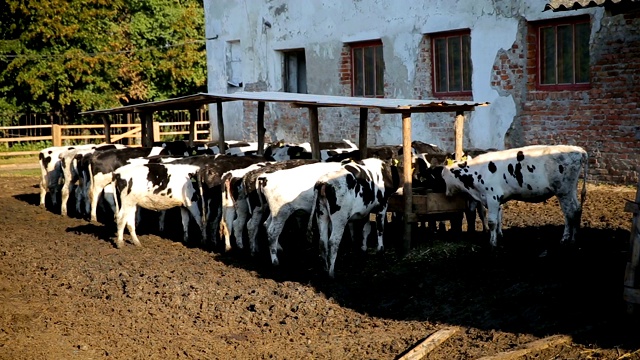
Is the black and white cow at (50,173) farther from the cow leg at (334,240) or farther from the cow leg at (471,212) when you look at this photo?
the cow leg at (471,212)

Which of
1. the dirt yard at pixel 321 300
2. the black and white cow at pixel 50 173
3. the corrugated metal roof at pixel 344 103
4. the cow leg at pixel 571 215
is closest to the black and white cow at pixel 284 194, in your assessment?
the dirt yard at pixel 321 300

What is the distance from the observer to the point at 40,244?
1408cm

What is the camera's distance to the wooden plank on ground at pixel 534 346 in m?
7.56

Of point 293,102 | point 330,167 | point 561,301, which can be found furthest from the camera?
point 293,102

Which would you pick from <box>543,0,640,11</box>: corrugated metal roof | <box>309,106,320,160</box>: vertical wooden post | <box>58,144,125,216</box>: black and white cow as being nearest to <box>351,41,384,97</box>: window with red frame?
→ <box>58,144,125,216</box>: black and white cow

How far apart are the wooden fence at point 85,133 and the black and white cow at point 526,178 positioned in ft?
65.7

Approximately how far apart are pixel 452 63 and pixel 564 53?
10.6 ft

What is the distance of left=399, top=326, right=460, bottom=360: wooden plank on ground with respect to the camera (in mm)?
7831

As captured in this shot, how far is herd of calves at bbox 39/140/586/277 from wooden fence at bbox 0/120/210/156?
573 inches

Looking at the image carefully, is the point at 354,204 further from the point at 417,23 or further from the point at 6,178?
the point at 6,178

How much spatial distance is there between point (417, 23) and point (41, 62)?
18862mm

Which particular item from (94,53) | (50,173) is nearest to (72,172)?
(50,173)

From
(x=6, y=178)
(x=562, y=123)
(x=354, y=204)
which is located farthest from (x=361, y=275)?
(x=6, y=178)

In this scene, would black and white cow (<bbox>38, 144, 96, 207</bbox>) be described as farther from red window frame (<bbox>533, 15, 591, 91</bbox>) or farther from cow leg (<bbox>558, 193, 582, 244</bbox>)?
cow leg (<bbox>558, 193, 582, 244</bbox>)
